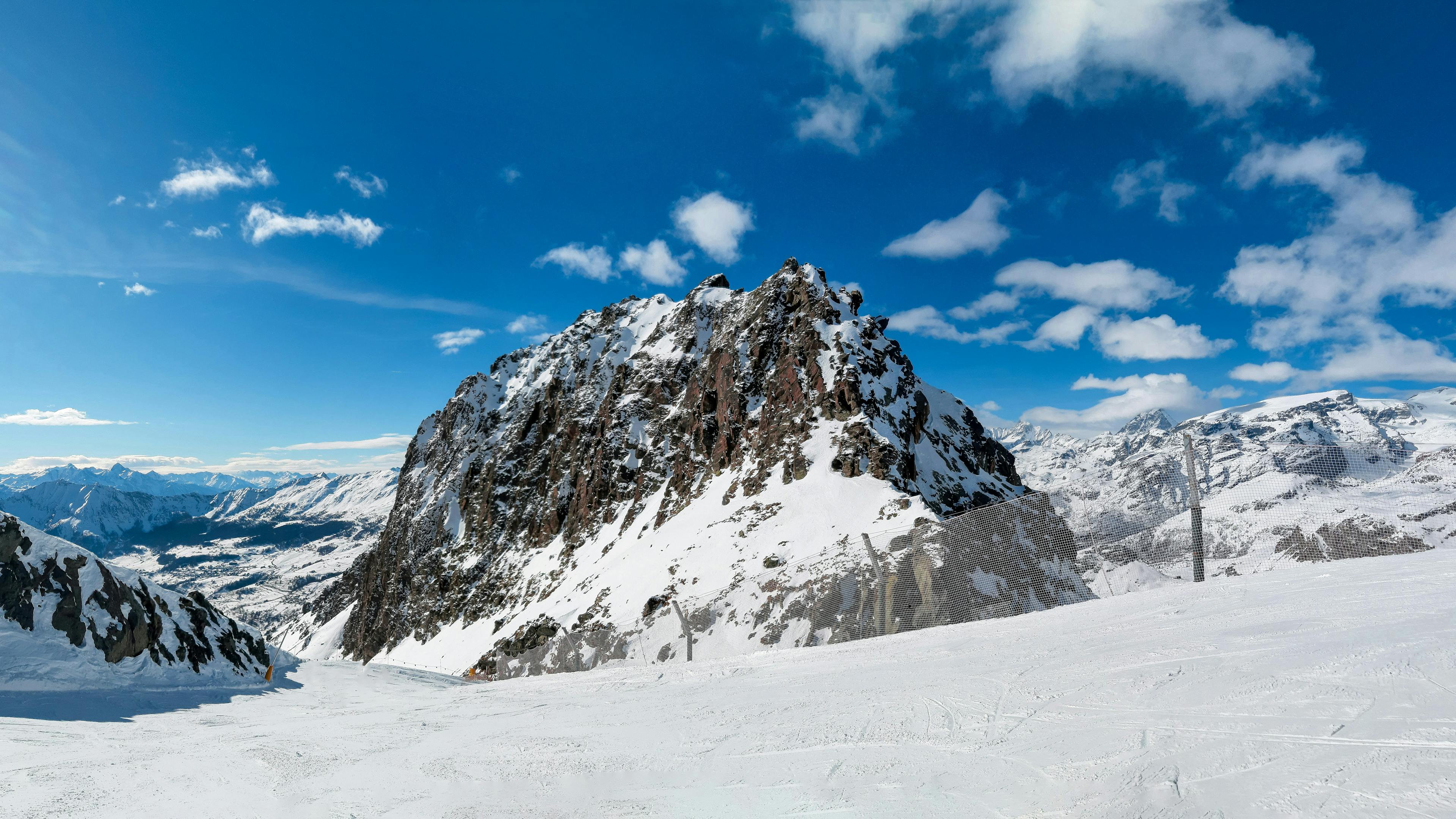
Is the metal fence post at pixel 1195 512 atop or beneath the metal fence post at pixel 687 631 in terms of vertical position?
atop

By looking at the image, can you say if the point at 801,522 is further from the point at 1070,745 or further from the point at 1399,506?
the point at 1070,745

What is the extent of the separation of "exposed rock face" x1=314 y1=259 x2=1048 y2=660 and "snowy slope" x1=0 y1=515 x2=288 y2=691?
21.9 metres

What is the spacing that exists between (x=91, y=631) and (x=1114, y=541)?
644 inches

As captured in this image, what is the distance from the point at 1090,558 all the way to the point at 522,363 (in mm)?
97017

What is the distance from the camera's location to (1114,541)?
11461 millimetres

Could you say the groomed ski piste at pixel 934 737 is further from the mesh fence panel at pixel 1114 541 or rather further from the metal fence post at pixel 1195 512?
the metal fence post at pixel 1195 512

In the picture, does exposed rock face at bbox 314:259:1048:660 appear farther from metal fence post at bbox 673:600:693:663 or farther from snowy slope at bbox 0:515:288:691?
snowy slope at bbox 0:515:288:691

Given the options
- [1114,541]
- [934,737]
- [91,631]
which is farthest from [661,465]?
[934,737]

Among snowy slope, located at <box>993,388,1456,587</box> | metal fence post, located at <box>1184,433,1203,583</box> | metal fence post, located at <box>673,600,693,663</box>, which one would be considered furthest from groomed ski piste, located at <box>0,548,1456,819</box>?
metal fence post, located at <box>673,600,693,663</box>

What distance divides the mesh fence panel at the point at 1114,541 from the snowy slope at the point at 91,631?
783 cm

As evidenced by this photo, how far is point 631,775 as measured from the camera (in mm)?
3990

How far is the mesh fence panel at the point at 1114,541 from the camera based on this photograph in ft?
28.1

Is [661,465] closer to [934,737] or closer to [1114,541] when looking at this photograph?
[1114,541]

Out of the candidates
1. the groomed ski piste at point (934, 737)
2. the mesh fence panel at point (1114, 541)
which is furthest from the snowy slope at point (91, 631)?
the mesh fence panel at point (1114, 541)
